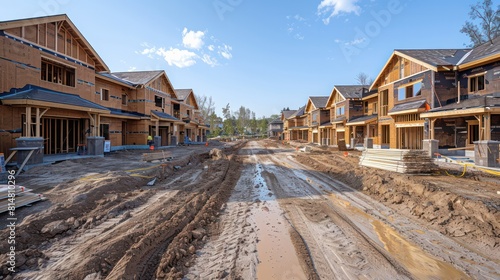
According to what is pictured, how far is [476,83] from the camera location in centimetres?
1547

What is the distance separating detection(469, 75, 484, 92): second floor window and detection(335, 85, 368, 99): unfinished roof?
44.5ft

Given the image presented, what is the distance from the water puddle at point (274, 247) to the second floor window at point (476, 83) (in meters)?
18.4

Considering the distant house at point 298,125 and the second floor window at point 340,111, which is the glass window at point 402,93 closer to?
the second floor window at point 340,111

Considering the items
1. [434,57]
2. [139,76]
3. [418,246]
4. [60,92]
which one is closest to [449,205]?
[418,246]

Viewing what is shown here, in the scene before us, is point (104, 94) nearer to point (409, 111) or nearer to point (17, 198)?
point (17, 198)

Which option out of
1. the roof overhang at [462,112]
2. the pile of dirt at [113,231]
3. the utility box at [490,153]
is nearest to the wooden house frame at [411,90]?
the roof overhang at [462,112]

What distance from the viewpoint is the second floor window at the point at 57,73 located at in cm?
1349

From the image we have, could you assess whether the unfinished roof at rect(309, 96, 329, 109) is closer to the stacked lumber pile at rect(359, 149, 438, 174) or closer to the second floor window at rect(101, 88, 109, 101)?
the stacked lumber pile at rect(359, 149, 438, 174)

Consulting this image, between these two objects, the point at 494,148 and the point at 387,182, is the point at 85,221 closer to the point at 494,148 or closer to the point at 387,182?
the point at 387,182

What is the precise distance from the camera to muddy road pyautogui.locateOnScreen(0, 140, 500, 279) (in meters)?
3.20

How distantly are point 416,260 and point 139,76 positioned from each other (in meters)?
27.6

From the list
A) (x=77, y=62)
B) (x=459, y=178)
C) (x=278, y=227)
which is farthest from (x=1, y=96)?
(x=459, y=178)

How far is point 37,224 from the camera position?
431 centimetres

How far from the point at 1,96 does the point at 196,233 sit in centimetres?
1323
